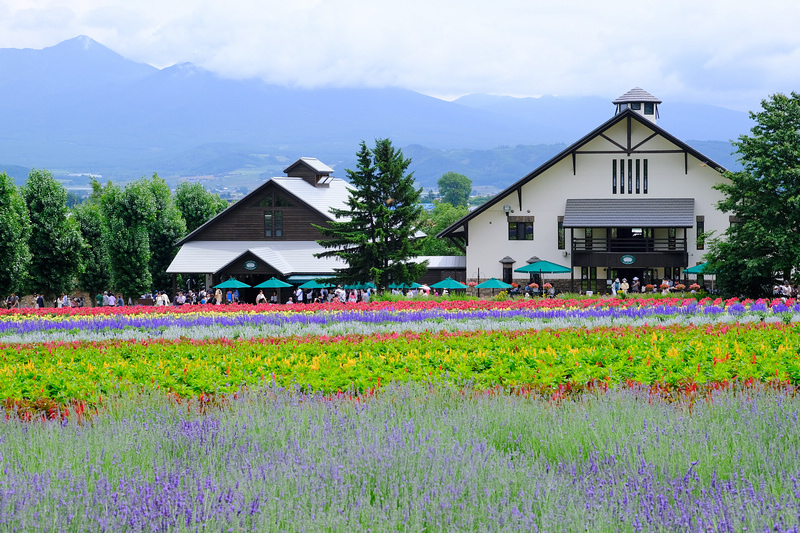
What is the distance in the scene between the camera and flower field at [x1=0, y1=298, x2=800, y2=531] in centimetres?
606

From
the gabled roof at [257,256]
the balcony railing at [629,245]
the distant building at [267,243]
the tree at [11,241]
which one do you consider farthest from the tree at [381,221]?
the tree at [11,241]

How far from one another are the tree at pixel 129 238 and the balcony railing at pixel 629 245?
2770 centimetres

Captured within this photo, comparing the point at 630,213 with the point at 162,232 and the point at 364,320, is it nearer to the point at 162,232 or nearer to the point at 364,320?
the point at 364,320

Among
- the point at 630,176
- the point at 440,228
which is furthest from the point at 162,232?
the point at 440,228

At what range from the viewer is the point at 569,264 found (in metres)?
50.5

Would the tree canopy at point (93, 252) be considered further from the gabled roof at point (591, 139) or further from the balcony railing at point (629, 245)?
the balcony railing at point (629, 245)

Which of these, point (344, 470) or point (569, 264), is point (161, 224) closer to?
point (569, 264)

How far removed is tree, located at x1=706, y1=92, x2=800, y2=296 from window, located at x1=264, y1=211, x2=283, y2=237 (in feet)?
105

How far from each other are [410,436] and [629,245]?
145ft

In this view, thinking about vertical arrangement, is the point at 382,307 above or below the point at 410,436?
above

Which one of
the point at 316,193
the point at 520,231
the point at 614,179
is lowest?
the point at 520,231

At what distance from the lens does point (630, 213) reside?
48.7 m

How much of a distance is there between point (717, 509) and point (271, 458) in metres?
3.64

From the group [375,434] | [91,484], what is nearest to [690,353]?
[375,434]
